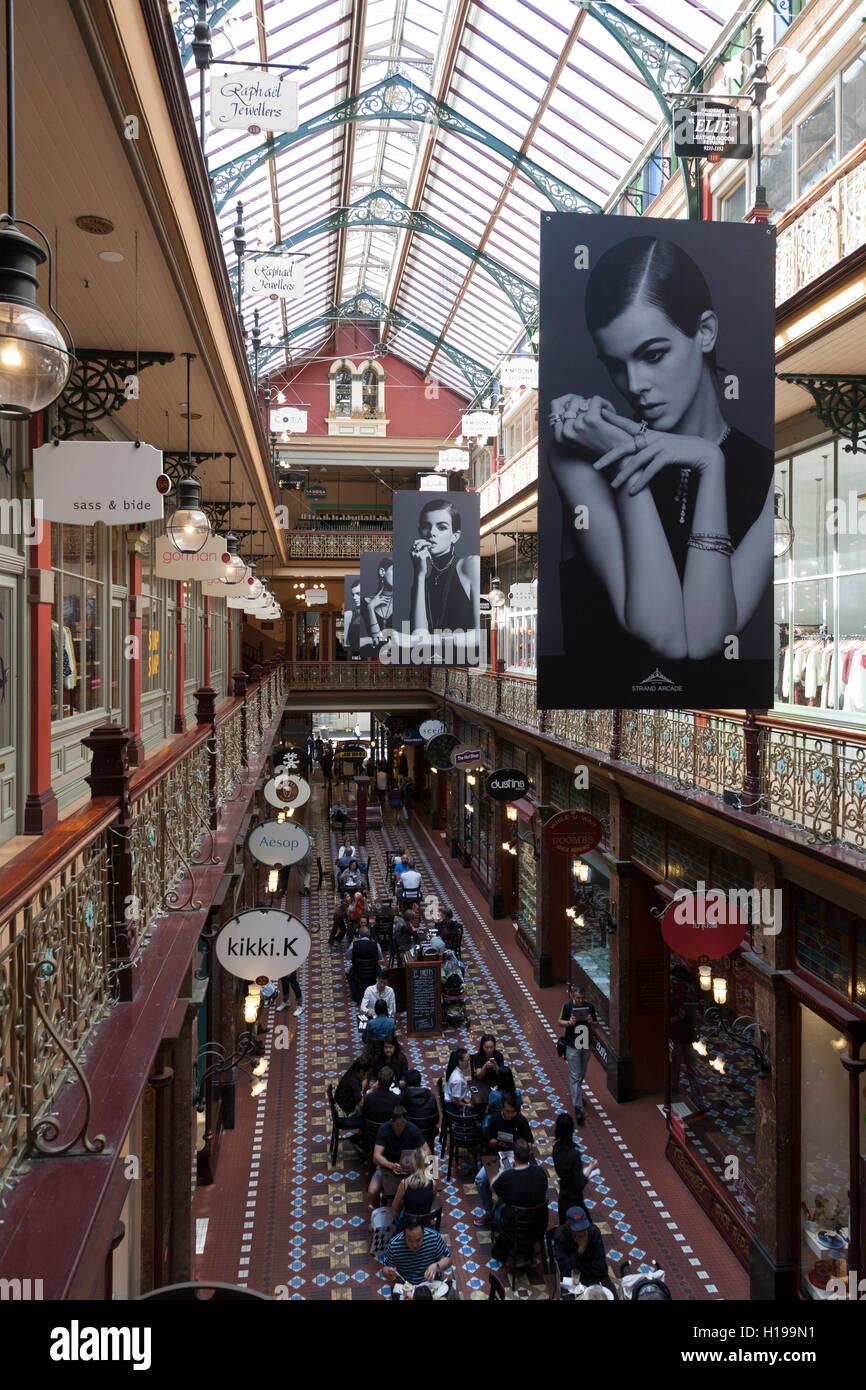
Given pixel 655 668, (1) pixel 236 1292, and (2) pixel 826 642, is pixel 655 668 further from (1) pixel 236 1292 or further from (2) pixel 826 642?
(2) pixel 826 642

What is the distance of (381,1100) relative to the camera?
974 centimetres

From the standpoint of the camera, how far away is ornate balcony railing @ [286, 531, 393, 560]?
30.9m

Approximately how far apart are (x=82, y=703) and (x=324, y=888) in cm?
1463

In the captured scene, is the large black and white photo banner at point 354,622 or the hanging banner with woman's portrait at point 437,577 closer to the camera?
the hanging banner with woman's portrait at point 437,577

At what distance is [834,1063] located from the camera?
23.5ft

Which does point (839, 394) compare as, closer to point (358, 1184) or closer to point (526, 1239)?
point (526, 1239)

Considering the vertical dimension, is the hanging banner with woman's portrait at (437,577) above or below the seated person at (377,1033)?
above

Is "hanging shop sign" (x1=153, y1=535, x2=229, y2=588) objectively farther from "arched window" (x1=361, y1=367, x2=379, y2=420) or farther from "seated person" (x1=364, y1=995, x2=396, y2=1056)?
"arched window" (x1=361, y1=367, x2=379, y2=420)

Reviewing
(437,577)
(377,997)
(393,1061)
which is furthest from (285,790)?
(393,1061)

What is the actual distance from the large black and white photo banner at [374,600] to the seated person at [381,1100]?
347 inches

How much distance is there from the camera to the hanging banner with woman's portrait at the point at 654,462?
5.14 metres

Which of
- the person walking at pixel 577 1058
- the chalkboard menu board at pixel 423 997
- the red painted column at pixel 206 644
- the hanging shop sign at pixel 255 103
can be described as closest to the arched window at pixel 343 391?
the red painted column at pixel 206 644

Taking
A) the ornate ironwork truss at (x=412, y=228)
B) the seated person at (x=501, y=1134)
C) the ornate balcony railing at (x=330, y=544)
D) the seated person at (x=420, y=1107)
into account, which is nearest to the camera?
the seated person at (x=501, y=1134)

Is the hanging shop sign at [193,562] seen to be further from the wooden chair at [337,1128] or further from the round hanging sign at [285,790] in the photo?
the wooden chair at [337,1128]
